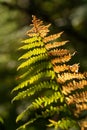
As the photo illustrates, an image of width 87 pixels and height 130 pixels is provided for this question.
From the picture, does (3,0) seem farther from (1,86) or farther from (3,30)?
(1,86)

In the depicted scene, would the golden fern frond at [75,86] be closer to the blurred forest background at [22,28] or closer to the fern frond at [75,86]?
the fern frond at [75,86]

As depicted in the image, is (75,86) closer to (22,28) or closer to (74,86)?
(74,86)

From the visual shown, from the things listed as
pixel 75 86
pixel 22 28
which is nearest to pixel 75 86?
pixel 75 86

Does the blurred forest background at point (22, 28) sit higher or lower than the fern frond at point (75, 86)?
higher

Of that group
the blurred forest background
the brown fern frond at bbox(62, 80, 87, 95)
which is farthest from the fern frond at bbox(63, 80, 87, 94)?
the blurred forest background

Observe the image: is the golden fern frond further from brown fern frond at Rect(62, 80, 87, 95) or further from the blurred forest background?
the blurred forest background

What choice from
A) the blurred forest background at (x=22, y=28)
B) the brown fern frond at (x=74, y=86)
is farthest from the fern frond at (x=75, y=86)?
the blurred forest background at (x=22, y=28)

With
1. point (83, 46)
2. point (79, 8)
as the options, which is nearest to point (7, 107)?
point (83, 46)

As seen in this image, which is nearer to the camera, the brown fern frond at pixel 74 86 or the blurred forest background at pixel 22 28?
the brown fern frond at pixel 74 86
